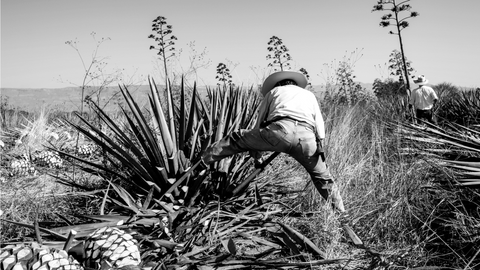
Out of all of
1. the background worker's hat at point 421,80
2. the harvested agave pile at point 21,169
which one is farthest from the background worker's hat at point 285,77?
the background worker's hat at point 421,80

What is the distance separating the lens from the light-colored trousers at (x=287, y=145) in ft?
10.5

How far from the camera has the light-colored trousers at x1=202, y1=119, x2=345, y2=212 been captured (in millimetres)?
3205

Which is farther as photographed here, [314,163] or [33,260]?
[314,163]

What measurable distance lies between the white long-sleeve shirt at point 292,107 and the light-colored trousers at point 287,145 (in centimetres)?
8

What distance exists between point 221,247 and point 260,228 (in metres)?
0.42

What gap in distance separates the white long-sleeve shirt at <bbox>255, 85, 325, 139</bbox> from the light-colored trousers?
0.08 metres

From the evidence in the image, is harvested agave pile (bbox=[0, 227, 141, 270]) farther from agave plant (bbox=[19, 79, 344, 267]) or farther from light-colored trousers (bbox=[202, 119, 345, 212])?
light-colored trousers (bbox=[202, 119, 345, 212])


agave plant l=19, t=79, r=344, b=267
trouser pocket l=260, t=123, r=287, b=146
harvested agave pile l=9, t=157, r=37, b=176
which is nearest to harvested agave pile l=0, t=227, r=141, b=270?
agave plant l=19, t=79, r=344, b=267

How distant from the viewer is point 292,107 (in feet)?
10.8

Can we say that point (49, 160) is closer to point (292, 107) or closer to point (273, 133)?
point (273, 133)

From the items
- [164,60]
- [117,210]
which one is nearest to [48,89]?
[164,60]

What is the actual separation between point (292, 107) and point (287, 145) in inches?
13.8

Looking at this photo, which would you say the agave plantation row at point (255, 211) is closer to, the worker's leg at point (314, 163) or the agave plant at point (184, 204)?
the agave plant at point (184, 204)

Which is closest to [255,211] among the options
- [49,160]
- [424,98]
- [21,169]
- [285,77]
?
[285,77]
